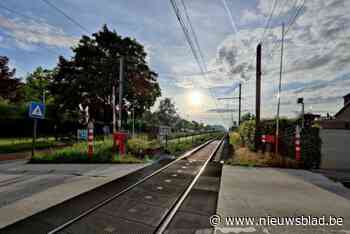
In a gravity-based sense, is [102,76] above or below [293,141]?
above

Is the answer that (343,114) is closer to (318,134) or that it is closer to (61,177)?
(318,134)

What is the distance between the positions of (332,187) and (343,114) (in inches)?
1158

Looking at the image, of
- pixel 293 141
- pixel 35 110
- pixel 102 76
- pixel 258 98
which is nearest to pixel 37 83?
pixel 102 76

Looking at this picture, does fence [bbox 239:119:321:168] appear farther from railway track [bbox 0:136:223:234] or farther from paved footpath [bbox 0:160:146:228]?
paved footpath [bbox 0:160:146:228]

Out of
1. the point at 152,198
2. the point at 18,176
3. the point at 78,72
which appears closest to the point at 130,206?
the point at 152,198

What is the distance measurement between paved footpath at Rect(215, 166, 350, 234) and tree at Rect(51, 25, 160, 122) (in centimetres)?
1990

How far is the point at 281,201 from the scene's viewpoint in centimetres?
491

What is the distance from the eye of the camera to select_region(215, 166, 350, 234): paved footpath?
349 cm

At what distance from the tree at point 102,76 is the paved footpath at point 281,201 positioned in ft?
65.3

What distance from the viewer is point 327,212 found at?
4281 millimetres

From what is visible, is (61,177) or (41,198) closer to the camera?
(41,198)

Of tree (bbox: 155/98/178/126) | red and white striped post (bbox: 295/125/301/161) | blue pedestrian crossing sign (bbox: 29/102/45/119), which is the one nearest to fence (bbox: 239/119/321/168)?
red and white striped post (bbox: 295/125/301/161)

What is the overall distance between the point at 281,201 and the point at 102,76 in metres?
23.3

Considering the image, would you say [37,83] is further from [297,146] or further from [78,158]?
[297,146]
